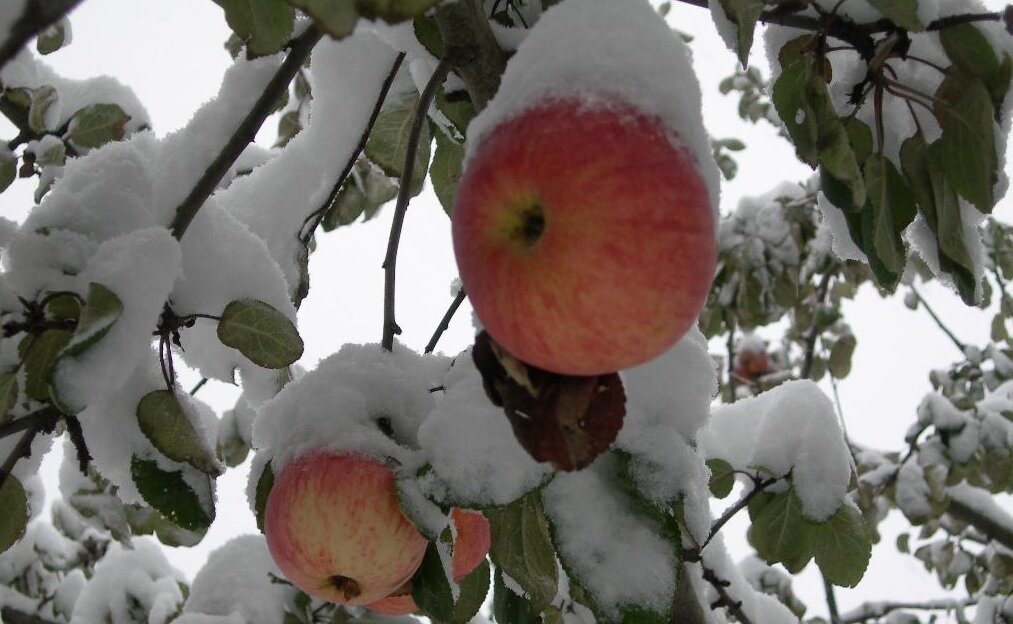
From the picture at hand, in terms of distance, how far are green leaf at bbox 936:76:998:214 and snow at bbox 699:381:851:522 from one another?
1.66 feet

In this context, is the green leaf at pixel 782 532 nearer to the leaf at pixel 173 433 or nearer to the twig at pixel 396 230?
the twig at pixel 396 230

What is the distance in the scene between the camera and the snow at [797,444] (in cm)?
124

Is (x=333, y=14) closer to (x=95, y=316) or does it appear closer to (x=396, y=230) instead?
(x=95, y=316)

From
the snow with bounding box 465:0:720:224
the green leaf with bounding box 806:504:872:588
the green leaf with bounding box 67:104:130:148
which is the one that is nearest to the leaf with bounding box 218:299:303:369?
the snow with bounding box 465:0:720:224

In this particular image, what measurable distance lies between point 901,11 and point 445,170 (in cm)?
75

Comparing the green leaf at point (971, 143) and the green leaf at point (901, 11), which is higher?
the green leaf at point (901, 11)

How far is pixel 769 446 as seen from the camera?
1.32 metres

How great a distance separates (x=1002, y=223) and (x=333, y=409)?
320 centimetres

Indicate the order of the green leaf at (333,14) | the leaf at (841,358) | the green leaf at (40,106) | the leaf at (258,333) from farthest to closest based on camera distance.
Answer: the leaf at (841,358) → the green leaf at (40,106) → the leaf at (258,333) → the green leaf at (333,14)

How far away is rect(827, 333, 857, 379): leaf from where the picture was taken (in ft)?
10.8

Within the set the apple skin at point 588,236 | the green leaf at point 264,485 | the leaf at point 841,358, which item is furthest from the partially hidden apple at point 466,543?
the leaf at point 841,358

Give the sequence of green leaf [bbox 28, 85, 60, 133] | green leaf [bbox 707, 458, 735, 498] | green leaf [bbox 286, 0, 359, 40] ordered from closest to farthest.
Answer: green leaf [bbox 286, 0, 359, 40] < green leaf [bbox 707, 458, 735, 498] < green leaf [bbox 28, 85, 60, 133]

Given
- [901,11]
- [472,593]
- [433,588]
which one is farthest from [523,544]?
[901,11]

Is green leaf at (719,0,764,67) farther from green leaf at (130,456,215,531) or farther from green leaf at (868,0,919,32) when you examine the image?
green leaf at (130,456,215,531)
